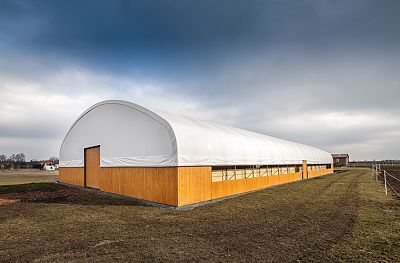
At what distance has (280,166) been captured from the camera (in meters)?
27.3

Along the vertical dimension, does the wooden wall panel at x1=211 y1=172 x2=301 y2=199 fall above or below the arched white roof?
below

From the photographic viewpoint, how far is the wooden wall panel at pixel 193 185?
13281 millimetres

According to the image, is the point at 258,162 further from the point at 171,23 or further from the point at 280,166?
the point at 171,23

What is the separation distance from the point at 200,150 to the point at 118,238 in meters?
7.57

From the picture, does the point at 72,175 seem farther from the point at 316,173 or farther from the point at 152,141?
the point at 316,173

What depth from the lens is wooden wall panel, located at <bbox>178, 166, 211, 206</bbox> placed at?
1328cm

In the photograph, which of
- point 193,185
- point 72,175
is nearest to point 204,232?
point 193,185

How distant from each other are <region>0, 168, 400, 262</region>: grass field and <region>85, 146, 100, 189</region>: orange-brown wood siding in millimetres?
5350

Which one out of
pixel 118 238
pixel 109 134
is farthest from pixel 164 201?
pixel 109 134

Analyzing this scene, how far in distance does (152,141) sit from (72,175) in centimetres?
1343

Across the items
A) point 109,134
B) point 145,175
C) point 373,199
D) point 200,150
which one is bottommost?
point 373,199

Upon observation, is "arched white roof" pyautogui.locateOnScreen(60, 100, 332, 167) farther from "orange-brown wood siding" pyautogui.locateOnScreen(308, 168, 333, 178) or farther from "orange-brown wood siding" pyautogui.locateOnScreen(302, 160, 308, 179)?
"orange-brown wood siding" pyautogui.locateOnScreen(308, 168, 333, 178)

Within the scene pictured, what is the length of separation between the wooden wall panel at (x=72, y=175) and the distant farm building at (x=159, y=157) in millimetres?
86

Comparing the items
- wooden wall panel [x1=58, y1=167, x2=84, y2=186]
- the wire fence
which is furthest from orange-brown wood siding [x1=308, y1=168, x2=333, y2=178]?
wooden wall panel [x1=58, y1=167, x2=84, y2=186]
